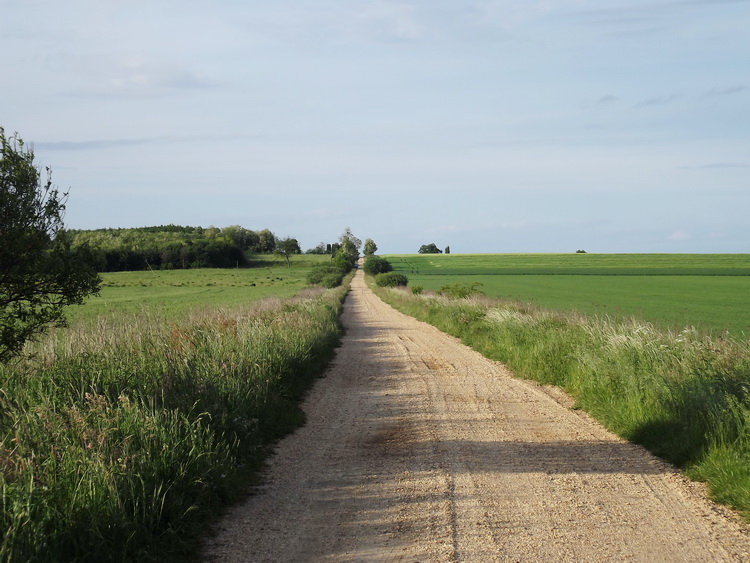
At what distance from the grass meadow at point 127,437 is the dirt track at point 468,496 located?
0.43m

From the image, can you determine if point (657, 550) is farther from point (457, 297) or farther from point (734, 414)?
point (457, 297)

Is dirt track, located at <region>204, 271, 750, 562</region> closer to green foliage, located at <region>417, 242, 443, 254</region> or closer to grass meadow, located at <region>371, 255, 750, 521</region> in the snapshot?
grass meadow, located at <region>371, 255, 750, 521</region>

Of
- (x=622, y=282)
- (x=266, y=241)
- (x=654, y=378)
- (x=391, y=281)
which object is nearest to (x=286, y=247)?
(x=266, y=241)

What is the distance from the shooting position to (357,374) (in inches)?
573

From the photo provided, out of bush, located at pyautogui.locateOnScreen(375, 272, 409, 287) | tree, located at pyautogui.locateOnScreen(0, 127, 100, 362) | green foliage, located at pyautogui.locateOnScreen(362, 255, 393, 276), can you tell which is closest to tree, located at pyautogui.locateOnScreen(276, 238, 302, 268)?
green foliage, located at pyautogui.locateOnScreen(362, 255, 393, 276)

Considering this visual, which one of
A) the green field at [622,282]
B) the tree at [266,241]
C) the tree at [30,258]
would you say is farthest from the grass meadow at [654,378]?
the tree at [266,241]

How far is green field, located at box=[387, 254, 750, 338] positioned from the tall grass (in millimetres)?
8920

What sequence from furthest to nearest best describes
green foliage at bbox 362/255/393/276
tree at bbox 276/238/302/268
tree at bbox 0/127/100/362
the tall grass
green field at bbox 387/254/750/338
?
tree at bbox 276/238/302/268
green foliage at bbox 362/255/393/276
green field at bbox 387/254/750/338
tree at bbox 0/127/100/362
the tall grass

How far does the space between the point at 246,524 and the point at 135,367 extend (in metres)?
3.95

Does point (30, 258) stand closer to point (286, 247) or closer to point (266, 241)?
point (286, 247)

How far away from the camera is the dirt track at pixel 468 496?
5031mm

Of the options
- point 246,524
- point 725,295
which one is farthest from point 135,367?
point 725,295

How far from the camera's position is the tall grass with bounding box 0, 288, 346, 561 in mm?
4660

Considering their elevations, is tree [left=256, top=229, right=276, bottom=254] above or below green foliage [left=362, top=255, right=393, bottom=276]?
above
